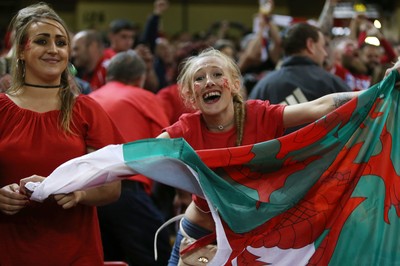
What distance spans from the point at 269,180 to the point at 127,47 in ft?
15.8

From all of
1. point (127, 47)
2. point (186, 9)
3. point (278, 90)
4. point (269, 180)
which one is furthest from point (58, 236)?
point (186, 9)

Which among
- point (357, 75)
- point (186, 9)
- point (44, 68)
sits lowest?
point (186, 9)

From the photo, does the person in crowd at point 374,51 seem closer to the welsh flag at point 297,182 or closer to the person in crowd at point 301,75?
the person in crowd at point 301,75

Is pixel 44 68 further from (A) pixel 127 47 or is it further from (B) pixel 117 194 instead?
(A) pixel 127 47

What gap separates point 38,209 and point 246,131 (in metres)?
1.06

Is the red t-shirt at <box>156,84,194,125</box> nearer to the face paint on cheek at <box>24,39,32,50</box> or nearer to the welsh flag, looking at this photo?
the face paint on cheek at <box>24,39,32,50</box>

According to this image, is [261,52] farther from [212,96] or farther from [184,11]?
[184,11]

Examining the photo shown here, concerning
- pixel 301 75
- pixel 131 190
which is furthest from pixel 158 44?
pixel 131 190

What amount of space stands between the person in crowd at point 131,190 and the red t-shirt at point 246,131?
1.68 meters

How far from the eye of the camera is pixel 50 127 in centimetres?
374

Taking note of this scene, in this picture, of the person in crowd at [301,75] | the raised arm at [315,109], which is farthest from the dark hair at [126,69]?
the raised arm at [315,109]

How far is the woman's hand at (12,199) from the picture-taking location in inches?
142

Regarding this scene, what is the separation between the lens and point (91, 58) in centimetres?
771

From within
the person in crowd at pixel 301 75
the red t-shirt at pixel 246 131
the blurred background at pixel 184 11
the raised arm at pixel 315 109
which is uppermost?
the raised arm at pixel 315 109
